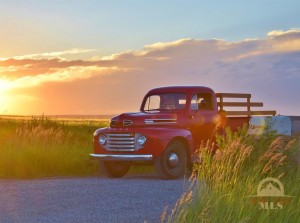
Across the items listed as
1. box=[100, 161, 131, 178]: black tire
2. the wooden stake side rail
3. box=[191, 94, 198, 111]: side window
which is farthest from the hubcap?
the wooden stake side rail

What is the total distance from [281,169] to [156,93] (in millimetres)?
6064

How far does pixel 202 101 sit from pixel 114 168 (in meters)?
3.10

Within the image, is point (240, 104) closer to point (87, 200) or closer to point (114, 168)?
point (114, 168)

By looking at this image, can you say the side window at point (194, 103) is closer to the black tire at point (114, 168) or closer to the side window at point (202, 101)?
the side window at point (202, 101)

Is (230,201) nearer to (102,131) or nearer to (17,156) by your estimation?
(102,131)

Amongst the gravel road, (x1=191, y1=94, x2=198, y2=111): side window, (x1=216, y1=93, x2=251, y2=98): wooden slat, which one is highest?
(x1=216, y1=93, x2=251, y2=98): wooden slat

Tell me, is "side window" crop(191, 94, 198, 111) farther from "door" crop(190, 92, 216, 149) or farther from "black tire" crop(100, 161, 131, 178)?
"black tire" crop(100, 161, 131, 178)

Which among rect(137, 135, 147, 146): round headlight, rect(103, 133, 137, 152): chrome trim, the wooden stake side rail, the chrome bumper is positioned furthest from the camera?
the wooden stake side rail

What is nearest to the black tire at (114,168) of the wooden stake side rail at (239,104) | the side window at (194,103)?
the side window at (194,103)

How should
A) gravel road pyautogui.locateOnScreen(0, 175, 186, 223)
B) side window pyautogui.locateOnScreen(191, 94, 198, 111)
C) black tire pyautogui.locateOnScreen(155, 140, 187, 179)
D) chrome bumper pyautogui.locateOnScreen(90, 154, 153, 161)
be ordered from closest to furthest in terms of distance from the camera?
1. gravel road pyautogui.locateOnScreen(0, 175, 186, 223)
2. chrome bumper pyautogui.locateOnScreen(90, 154, 153, 161)
3. black tire pyautogui.locateOnScreen(155, 140, 187, 179)
4. side window pyautogui.locateOnScreen(191, 94, 198, 111)

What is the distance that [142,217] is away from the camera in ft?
34.4

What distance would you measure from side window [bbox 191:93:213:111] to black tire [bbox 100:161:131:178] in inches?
97.3

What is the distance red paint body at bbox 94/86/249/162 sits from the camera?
53.9ft

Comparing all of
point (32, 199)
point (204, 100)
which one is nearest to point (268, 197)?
point (32, 199)
